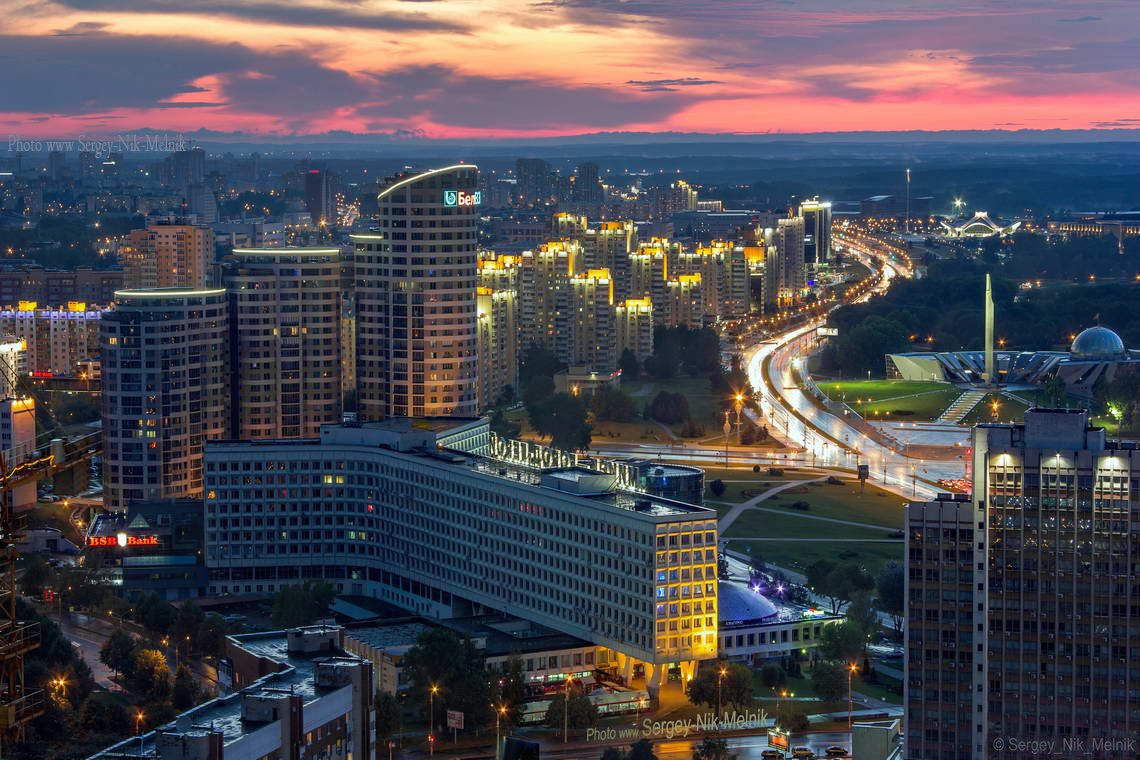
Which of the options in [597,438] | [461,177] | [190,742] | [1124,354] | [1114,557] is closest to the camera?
[190,742]

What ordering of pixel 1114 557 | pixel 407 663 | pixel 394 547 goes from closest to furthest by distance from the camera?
pixel 1114 557 → pixel 407 663 → pixel 394 547

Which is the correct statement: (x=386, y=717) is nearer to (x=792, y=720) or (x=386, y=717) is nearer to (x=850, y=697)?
(x=792, y=720)

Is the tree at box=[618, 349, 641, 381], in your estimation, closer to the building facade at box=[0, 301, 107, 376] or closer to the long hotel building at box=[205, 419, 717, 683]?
the building facade at box=[0, 301, 107, 376]

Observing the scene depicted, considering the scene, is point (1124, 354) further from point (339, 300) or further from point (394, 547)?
point (394, 547)

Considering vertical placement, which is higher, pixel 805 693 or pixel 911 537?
pixel 911 537

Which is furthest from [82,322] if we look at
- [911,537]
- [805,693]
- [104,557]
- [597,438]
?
[911,537]

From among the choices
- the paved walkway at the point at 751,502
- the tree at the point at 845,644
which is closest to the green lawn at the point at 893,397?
the paved walkway at the point at 751,502
